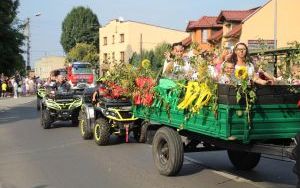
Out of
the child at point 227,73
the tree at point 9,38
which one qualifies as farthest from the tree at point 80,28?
the child at point 227,73

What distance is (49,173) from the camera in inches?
368

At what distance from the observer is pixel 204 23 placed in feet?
169

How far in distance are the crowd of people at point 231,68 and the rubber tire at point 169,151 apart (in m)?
0.91

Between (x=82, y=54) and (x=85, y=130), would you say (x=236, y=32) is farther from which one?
(x=82, y=54)

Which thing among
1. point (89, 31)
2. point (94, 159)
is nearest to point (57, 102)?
point (94, 159)

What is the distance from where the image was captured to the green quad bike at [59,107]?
16.9 metres

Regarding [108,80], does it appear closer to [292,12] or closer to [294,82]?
[294,82]

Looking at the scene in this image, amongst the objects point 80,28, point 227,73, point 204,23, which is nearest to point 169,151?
point 227,73

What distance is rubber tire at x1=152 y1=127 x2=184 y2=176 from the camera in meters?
8.35

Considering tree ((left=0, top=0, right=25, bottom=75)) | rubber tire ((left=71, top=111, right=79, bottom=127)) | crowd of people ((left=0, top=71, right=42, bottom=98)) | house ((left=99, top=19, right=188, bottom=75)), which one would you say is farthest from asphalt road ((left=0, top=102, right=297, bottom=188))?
house ((left=99, top=19, right=188, bottom=75))

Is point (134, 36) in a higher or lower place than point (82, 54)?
higher

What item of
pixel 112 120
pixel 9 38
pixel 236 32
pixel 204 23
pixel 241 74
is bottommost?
pixel 112 120

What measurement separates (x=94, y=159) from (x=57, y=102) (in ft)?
21.4

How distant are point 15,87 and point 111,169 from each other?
33.8 metres
